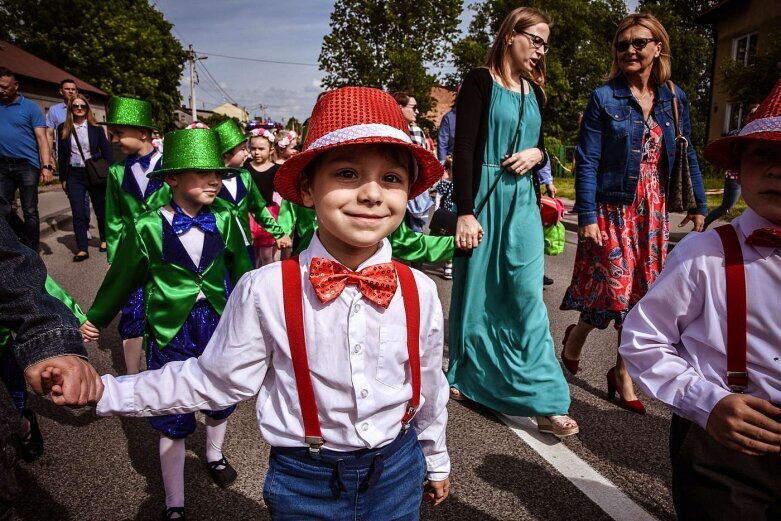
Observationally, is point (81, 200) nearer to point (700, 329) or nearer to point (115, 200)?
point (115, 200)

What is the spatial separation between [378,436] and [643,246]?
245 centimetres

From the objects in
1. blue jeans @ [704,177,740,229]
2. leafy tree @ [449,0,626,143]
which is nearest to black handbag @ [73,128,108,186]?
blue jeans @ [704,177,740,229]

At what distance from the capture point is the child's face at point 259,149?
643 centimetres

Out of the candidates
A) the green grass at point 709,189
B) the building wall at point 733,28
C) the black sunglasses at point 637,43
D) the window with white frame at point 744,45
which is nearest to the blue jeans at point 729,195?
the green grass at point 709,189

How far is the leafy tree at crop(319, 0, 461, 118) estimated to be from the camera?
29.0 m

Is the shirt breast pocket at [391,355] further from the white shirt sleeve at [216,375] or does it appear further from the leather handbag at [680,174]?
the leather handbag at [680,174]

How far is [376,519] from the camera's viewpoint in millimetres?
1698

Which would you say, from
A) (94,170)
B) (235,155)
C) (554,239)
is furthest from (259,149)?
(554,239)

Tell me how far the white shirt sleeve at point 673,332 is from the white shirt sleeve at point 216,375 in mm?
1066

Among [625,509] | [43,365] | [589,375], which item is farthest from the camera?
[589,375]

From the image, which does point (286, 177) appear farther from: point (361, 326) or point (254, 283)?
point (361, 326)

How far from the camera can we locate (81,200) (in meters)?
8.27

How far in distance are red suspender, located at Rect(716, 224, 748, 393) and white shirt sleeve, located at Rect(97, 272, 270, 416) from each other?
126cm

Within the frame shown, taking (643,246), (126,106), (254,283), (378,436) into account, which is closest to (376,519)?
(378,436)
